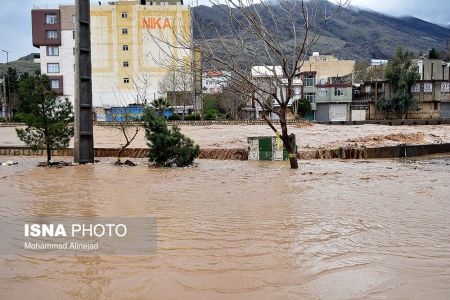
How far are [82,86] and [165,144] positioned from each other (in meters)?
3.98

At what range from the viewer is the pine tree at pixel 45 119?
15602mm

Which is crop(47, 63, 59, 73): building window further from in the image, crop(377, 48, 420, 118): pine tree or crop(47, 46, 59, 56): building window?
crop(377, 48, 420, 118): pine tree

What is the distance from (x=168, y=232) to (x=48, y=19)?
67879 millimetres

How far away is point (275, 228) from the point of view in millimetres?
6031

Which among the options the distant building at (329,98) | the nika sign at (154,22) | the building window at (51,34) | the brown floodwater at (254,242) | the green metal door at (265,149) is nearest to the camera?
the brown floodwater at (254,242)

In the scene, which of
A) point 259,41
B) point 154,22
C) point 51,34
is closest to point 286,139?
point 259,41

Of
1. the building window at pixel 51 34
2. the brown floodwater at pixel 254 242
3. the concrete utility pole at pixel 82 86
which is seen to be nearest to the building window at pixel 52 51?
the building window at pixel 51 34

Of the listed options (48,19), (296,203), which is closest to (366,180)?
(296,203)

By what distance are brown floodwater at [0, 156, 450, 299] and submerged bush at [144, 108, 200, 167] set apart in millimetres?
4550

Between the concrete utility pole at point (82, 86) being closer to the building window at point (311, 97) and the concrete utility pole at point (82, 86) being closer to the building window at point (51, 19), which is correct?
the building window at point (311, 97)

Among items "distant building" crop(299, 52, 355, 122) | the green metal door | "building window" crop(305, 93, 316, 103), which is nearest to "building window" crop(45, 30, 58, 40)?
"distant building" crop(299, 52, 355, 122)

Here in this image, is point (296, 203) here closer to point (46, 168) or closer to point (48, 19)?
point (46, 168)

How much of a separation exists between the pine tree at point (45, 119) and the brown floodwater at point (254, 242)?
4984 millimetres

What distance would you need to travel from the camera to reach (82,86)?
1692cm
